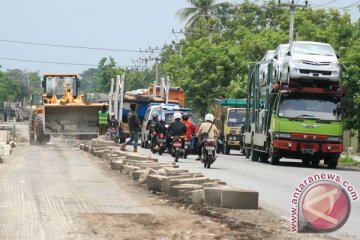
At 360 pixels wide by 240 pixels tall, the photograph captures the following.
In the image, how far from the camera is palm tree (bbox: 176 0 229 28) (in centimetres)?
8700

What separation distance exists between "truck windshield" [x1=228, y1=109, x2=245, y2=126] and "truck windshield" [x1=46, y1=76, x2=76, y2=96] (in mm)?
7996

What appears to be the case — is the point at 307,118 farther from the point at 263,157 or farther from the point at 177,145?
the point at 177,145

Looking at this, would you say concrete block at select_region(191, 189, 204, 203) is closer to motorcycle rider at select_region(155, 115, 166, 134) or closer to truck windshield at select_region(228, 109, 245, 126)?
motorcycle rider at select_region(155, 115, 166, 134)

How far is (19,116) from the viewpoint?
12988 cm

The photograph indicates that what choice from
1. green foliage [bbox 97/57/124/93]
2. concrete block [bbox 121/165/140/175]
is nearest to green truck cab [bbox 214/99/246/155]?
concrete block [bbox 121/165/140/175]

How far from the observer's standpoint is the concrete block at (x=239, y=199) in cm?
1489

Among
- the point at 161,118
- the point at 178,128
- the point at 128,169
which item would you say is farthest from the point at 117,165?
the point at 161,118

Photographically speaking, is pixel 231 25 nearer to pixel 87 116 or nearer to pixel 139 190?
pixel 87 116

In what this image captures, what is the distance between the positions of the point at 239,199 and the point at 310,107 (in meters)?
16.6

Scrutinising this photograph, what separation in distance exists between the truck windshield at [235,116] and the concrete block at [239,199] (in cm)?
2984

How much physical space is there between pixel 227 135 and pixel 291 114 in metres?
13.4

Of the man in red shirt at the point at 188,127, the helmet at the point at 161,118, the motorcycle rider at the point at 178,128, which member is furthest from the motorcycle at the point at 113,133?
the motorcycle rider at the point at 178,128

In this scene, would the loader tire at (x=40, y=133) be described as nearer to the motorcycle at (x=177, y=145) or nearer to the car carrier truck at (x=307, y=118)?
the motorcycle at (x=177, y=145)

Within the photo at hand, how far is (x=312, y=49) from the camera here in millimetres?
32031
